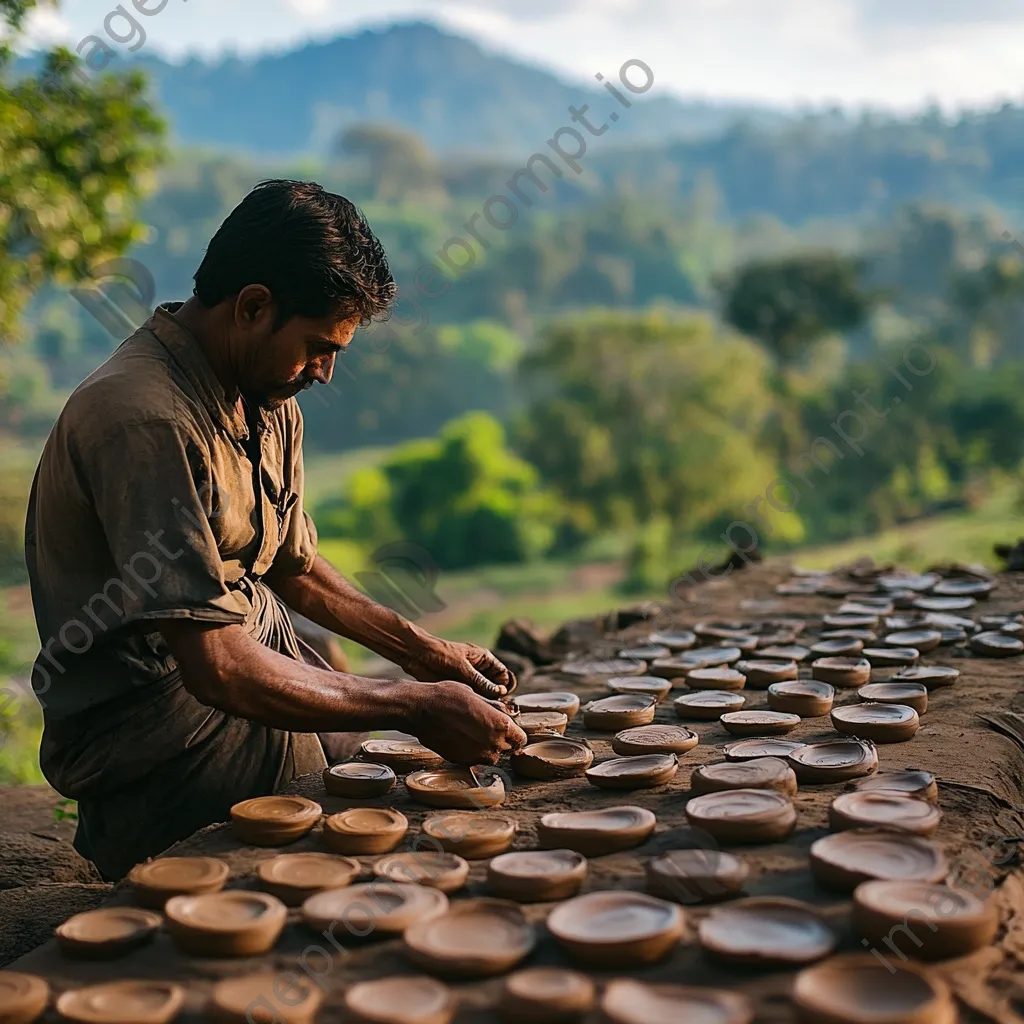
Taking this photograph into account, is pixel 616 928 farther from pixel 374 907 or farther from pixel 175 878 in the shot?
pixel 175 878

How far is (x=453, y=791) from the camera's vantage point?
9.18ft

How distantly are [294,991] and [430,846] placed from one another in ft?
2.20

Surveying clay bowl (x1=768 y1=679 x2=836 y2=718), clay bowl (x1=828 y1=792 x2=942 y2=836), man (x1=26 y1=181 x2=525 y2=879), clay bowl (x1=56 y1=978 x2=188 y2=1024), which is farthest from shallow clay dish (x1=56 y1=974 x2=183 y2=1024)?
clay bowl (x1=768 y1=679 x2=836 y2=718)

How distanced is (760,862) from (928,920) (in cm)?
49

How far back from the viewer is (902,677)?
379 cm

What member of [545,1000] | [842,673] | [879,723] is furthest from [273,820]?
[842,673]

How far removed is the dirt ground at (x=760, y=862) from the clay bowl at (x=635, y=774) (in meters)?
0.03

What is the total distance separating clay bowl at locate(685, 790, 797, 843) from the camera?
2.43 meters

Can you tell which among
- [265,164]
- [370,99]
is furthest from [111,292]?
[370,99]

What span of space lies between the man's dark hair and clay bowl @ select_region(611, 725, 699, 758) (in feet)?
4.65

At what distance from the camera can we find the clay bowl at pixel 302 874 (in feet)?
7.47

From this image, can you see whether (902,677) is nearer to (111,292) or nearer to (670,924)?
(670,924)

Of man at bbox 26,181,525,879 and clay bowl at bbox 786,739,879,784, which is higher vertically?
man at bbox 26,181,525,879

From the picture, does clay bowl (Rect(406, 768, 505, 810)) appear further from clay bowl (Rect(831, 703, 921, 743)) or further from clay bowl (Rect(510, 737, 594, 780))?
clay bowl (Rect(831, 703, 921, 743))
